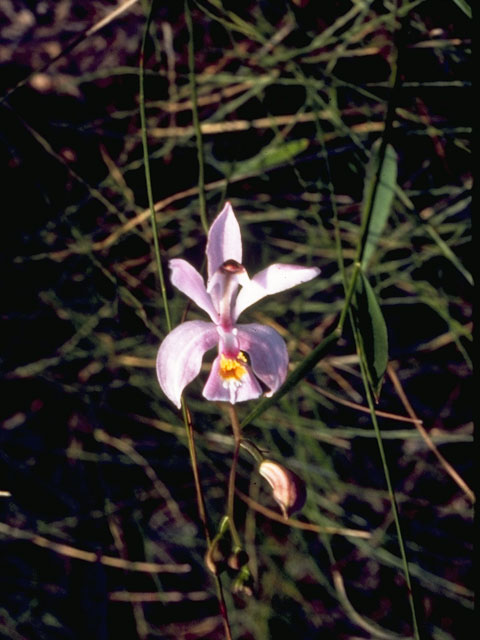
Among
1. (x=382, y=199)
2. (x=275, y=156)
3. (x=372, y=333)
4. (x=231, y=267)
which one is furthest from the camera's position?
(x=275, y=156)

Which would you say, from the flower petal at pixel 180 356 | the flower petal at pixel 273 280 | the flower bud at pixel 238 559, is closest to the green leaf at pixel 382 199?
the flower petal at pixel 273 280

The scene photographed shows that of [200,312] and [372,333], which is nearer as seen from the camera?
[372,333]

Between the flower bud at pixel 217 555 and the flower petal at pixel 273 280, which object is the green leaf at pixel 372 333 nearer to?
the flower petal at pixel 273 280

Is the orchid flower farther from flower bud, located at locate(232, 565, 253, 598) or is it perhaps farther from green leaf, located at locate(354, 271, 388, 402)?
flower bud, located at locate(232, 565, 253, 598)

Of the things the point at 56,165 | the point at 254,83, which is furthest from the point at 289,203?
the point at 56,165

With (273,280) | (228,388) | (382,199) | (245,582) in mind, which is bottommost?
(245,582)

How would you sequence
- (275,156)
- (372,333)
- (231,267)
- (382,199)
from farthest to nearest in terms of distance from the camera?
(275,156) → (382,199) → (372,333) → (231,267)

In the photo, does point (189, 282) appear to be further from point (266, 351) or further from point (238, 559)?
point (238, 559)

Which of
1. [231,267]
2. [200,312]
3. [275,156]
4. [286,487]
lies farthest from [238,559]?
[275,156]
